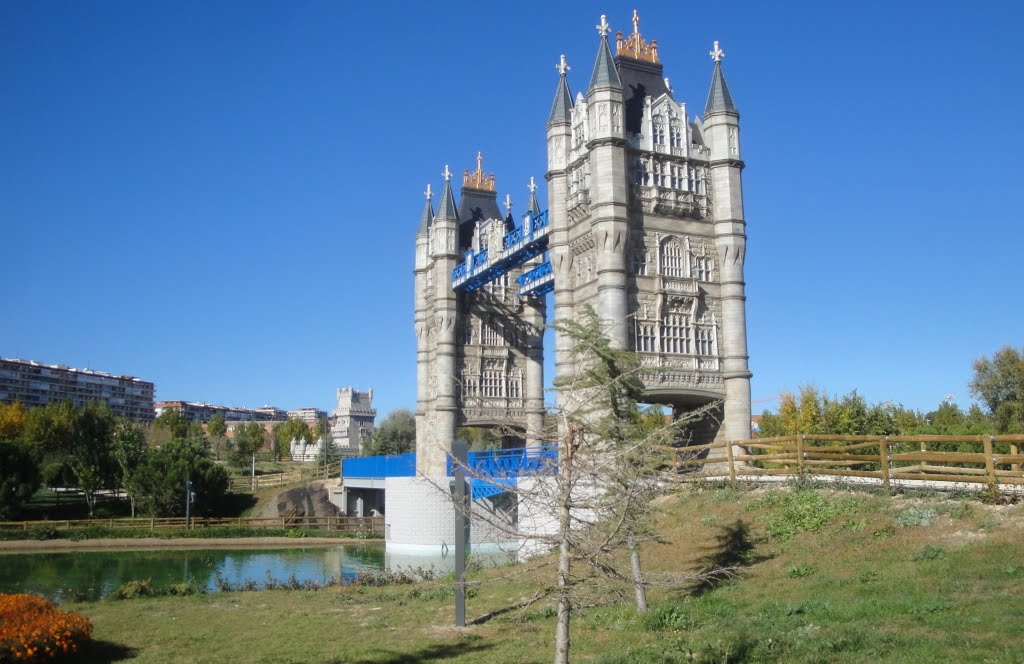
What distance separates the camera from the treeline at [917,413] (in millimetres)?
42188

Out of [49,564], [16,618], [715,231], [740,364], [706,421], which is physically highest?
[715,231]

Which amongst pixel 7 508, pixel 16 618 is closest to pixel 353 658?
pixel 16 618

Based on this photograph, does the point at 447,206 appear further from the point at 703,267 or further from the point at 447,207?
the point at 703,267

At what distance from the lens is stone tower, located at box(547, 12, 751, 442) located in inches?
1232

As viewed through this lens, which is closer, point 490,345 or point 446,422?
point 446,422

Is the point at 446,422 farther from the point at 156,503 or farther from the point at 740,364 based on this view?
the point at 156,503

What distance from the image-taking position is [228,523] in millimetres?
59719

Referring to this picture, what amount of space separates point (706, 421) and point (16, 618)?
24.4 m

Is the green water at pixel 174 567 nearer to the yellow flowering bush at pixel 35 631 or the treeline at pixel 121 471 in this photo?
the treeline at pixel 121 471

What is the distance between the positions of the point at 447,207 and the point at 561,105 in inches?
639

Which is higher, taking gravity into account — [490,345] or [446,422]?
[490,345]

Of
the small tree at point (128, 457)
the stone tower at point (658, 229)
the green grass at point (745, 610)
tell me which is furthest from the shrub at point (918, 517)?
the small tree at point (128, 457)

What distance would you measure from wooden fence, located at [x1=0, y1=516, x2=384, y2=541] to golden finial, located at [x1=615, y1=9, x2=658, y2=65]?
37355mm

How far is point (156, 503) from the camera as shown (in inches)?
2400
